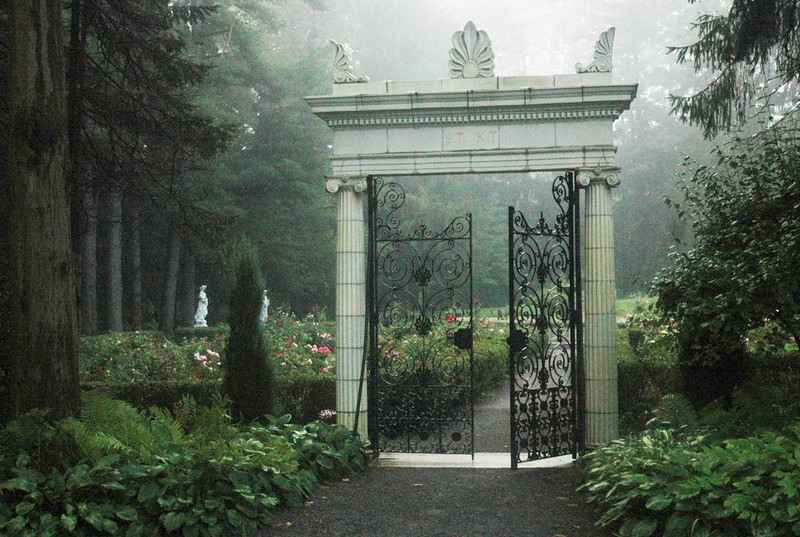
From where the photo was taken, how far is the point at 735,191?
771cm

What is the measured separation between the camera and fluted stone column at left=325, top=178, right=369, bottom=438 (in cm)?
810

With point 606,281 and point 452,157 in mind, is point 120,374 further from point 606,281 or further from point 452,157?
point 606,281

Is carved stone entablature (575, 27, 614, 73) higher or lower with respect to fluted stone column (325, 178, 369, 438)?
higher

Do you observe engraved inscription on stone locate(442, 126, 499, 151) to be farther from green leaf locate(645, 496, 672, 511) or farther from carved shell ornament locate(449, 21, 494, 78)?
green leaf locate(645, 496, 672, 511)

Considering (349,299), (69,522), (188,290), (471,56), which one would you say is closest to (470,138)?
(471,56)

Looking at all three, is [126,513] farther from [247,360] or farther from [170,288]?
[170,288]

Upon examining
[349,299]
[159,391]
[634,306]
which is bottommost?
[159,391]

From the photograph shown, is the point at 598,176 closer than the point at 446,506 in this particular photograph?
No

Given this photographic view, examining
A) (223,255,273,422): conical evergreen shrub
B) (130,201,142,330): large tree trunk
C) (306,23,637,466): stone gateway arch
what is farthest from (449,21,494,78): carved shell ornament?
(130,201,142,330): large tree trunk

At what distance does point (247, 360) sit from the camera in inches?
329

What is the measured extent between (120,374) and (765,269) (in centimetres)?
855

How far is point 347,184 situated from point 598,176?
8.47 feet

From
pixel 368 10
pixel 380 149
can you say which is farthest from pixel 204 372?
pixel 368 10

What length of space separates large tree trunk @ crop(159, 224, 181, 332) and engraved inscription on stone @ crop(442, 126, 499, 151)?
53.3 feet
